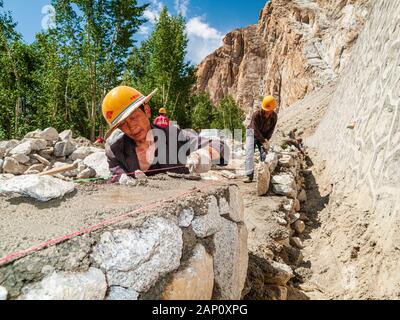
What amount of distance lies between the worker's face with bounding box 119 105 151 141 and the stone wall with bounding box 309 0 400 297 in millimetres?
2524

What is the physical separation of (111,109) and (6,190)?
1284 mm

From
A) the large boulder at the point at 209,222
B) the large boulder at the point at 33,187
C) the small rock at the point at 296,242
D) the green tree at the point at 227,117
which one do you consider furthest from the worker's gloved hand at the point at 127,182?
the green tree at the point at 227,117

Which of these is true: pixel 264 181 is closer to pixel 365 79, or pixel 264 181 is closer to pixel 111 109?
pixel 365 79

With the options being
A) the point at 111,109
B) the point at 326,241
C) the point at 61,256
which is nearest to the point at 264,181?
the point at 326,241

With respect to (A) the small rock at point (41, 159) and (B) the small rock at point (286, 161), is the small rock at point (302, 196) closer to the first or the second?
(B) the small rock at point (286, 161)

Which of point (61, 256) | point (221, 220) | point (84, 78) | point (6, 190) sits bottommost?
point (221, 220)

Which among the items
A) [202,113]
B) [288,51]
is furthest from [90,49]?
[288,51]

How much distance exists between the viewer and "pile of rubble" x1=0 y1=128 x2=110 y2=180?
5.73 meters

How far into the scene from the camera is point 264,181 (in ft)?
15.0

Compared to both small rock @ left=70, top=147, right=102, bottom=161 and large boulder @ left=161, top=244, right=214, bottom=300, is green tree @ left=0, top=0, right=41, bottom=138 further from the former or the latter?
large boulder @ left=161, top=244, right=214, bottom=300

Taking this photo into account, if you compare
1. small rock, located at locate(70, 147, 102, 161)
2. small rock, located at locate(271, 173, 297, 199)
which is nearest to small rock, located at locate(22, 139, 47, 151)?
small rock, located at locate(70, 147, 102, 161)

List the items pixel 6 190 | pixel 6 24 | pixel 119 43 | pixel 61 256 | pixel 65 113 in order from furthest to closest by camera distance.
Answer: pixel 65 113 < pixel 119 43 < pixel 6 24 < pixel 6 190 < pixel 61 256
